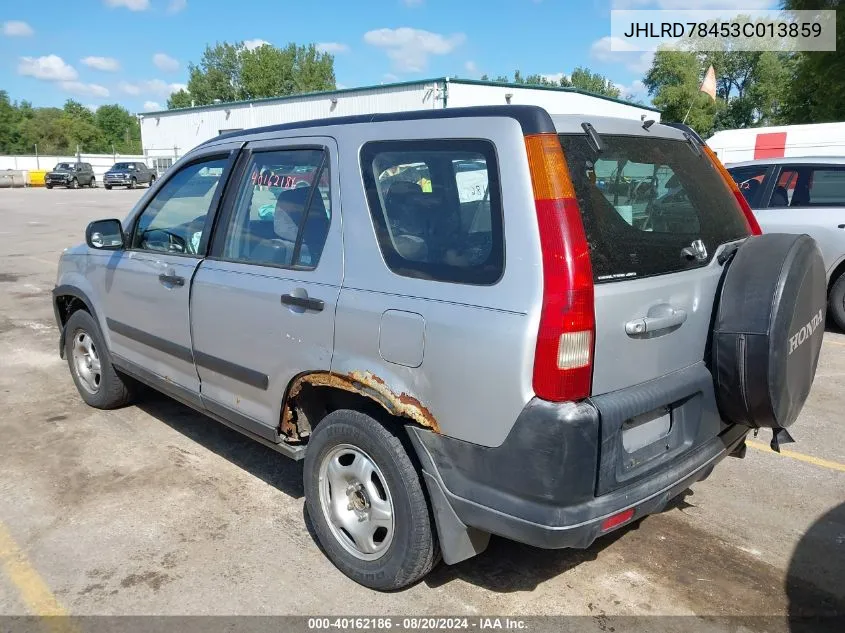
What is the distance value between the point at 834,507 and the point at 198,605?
10.8ft

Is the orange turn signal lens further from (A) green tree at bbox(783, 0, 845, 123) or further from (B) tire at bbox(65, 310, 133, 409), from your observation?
(A) green tree at bbox(783, 0, 845, 123)

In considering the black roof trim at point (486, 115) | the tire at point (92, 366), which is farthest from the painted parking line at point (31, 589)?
the black roof trim at point (486, 115)

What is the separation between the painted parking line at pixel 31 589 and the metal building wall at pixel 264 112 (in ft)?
47.8

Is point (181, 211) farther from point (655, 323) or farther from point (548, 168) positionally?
point (655, 323)

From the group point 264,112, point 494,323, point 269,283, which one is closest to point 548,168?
point 494,323

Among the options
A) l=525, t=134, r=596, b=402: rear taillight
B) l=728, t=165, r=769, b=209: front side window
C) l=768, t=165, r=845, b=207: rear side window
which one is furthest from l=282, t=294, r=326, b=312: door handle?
l=768, t=165, r=845, b=207: rear side window

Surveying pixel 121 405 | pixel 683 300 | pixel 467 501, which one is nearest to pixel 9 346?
pixel 121 405

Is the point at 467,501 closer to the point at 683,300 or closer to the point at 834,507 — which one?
the point at 683,300

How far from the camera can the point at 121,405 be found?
5.08m

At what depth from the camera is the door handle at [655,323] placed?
240cm

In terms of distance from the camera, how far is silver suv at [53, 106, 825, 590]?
229 cm

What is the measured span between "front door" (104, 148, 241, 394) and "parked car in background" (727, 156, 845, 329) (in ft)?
20.6

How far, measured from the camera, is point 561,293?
7.30 ft

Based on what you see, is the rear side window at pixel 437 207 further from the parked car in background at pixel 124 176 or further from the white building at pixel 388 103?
the parked car in background at pixel 124 176
